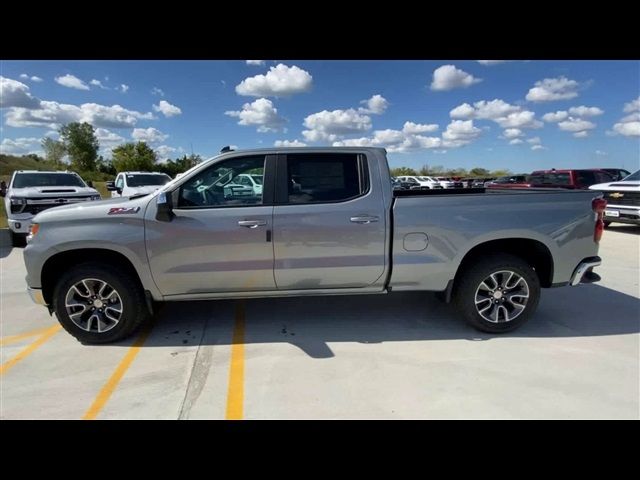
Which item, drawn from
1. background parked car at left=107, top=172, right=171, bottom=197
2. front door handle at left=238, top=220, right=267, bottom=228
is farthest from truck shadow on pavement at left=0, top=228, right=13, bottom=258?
front door handle at left=238, top=220, right=267, bottom=228

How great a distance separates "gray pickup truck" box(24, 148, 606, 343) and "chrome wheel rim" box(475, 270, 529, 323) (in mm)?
11

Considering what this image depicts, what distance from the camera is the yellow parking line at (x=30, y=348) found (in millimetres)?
3264

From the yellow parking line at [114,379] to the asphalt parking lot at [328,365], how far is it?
1 centimetres

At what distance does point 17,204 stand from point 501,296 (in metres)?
10.1

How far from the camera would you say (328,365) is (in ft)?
10.5

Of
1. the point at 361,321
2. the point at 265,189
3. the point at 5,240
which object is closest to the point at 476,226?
the point at 361,321

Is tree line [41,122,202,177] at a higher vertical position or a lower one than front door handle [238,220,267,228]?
higher

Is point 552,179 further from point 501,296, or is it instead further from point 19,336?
point 19,336

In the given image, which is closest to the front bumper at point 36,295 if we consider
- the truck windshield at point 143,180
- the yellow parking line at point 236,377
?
the yellow parking line at point 236,377

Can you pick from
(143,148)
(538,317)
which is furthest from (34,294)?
(143,148)

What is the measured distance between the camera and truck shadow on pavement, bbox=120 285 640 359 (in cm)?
373

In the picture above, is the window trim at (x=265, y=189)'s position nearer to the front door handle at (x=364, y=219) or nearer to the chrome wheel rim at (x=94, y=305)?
the front door handle at (x=364, y=219)

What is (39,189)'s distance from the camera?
884 centimetres

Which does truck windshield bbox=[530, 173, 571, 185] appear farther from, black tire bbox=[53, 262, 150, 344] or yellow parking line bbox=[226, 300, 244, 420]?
black tire bbox=[53, 262, 150, 344]
